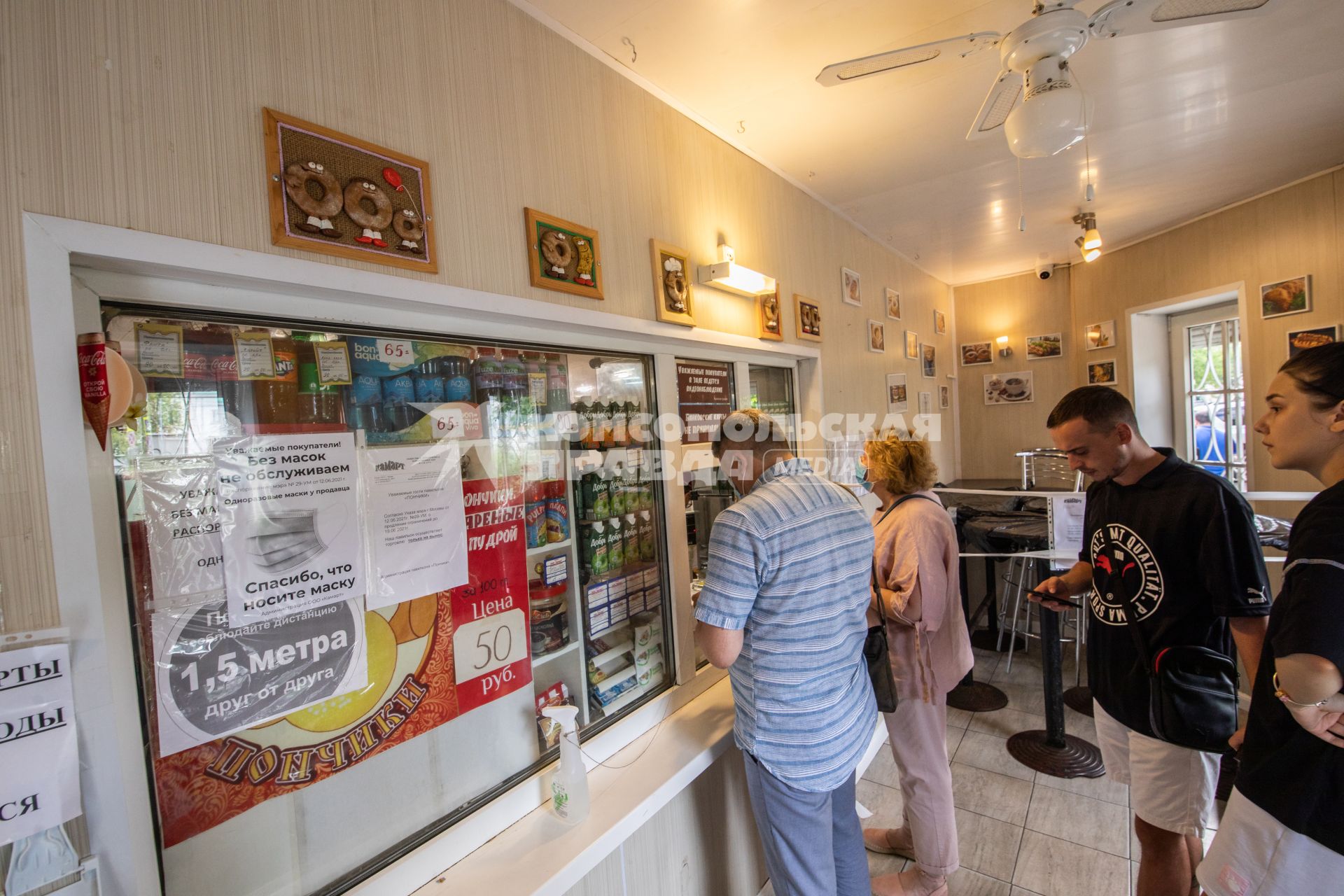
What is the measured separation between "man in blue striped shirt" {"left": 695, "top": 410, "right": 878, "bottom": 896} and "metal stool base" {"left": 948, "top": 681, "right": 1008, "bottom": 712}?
1905 millimetres

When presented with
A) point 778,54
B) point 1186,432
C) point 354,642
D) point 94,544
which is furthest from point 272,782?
point 1186,432

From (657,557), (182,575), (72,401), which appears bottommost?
(657,557)

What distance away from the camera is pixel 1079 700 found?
3.10 metres

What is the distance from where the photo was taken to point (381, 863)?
1.20m

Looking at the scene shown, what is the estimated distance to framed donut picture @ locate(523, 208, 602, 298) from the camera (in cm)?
149

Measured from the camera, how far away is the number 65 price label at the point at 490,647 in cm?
139

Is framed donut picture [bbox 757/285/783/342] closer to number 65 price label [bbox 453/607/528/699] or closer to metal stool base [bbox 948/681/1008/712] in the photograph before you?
number 65 price label [bbox 453/607/528/699]

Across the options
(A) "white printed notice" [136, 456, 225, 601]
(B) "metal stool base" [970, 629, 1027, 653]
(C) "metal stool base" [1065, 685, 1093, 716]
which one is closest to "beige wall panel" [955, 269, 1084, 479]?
(B) "metal stool base" [970, 629, 1027, 653]

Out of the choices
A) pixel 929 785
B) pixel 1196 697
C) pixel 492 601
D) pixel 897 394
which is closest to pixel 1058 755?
pixel 929 785

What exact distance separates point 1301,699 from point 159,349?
207 centimetres

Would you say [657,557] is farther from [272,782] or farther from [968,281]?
[968,281]

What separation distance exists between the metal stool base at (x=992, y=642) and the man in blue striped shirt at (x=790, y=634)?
2.74 metres

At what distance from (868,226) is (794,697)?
3188 millimetres

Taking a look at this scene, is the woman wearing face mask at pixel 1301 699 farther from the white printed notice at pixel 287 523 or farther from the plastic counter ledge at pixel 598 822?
the white printed notice at pixel 287 523
